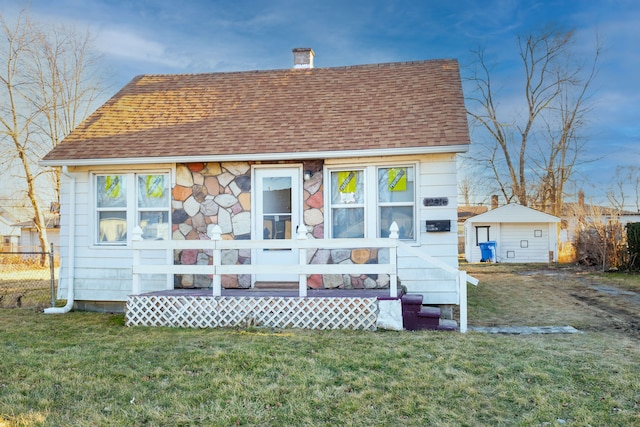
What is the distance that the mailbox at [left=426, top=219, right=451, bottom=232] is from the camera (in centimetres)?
777

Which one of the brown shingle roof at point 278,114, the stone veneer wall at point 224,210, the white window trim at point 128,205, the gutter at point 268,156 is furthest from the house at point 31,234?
the stone veneer wall at point 224,210

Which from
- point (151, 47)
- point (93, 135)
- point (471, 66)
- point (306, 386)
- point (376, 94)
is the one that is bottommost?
point (306, 386)

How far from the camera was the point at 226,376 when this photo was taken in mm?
4684

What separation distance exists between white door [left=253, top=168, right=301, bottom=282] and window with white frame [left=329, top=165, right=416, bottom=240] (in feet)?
2.42

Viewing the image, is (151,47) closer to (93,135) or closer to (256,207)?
(93,135)

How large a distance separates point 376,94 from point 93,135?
18.0ft

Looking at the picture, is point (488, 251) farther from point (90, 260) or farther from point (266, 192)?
point (90, 260)

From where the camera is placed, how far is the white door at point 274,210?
8.50 meters

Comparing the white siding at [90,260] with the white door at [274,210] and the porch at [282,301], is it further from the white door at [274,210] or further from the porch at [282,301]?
the white door at [274,210]

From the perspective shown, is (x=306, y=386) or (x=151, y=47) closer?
(x=306, y=386)

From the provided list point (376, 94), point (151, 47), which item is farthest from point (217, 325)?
point (151, 47)

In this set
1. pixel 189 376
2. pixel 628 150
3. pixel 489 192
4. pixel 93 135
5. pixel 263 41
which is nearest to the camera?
pixel 189 376

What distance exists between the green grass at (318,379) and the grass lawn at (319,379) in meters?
0.01

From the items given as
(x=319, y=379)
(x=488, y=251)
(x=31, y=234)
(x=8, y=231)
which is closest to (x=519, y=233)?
(x=488, y=251)
